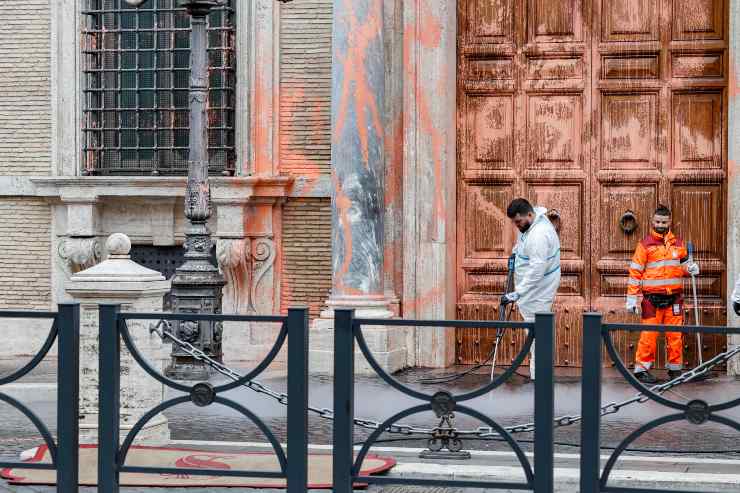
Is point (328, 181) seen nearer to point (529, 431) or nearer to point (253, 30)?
point (253, 30)

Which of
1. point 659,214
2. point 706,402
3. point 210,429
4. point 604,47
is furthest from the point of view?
point 604,47

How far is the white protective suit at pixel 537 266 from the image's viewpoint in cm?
1256

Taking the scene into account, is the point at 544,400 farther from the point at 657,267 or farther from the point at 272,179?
the point at 272,179

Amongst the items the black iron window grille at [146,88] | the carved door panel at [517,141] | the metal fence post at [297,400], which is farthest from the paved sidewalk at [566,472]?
the black iron window grille at [146,88]

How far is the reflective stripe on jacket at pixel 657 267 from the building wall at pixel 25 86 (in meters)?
6.58

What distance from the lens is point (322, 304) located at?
1514cm

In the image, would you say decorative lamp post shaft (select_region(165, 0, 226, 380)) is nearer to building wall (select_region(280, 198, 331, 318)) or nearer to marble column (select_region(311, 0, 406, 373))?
marble column (select_region(311, 0, 406, 373))

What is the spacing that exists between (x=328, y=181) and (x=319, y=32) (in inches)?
61.1

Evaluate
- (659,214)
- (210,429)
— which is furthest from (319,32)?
(210,429)

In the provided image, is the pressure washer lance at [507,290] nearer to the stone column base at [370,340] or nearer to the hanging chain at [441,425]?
the stone column base at [370,340]

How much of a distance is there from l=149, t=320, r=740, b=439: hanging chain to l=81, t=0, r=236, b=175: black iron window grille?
6.91m

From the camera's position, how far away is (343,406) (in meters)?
7.14

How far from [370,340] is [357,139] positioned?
2054 millimetres

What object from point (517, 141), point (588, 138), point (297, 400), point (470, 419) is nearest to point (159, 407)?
point (297, 400)
